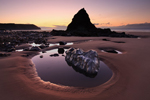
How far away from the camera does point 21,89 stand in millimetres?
2584

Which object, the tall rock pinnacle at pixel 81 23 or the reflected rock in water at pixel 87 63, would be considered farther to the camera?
the tall rock pinnacle at pixel 81 23

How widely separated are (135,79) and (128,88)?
774 millimetres

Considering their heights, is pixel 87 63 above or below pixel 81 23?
below

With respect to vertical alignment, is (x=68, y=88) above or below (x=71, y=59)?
below

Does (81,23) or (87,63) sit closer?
(87,63)

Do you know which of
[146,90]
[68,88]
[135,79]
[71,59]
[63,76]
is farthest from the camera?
[71,59]

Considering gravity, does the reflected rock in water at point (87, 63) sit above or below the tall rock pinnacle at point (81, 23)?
below

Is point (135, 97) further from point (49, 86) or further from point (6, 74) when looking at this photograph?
point (6, 74)

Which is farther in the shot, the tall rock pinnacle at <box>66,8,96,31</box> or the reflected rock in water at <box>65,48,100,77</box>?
the tall rock pinnacle at <box>66,8,96,31</box>

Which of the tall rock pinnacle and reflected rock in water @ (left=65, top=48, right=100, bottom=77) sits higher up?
the tall rock pinnacle

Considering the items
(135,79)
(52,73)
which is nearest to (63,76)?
(52,73)

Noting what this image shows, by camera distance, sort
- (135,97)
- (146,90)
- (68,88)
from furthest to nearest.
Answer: (68,88)
(146,90)
(135,97)

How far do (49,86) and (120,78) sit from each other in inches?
109

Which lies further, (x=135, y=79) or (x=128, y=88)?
(x=135, y=79)
